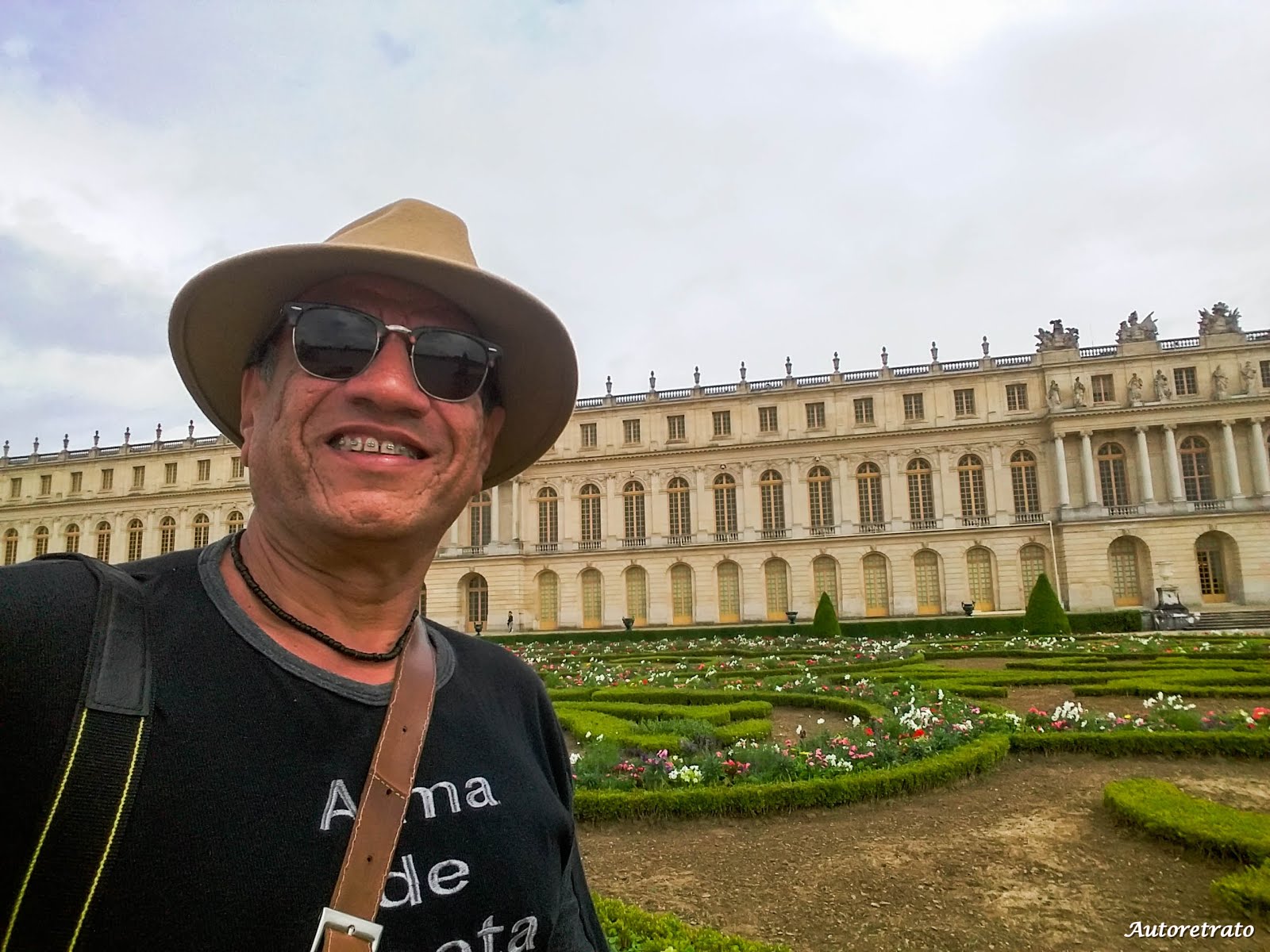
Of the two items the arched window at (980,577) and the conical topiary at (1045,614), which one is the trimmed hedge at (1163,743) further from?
the arched window at (980,577)

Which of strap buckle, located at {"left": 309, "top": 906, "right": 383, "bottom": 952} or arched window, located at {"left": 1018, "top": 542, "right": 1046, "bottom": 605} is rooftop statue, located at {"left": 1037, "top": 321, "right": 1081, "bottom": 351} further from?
strap buckle, located at {"left": 309, "top": 906, "right": 383, "bottom": 952}

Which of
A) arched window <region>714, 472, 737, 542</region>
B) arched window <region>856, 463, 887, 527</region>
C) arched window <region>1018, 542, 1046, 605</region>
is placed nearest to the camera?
arched window <region>1018, 542, 1046, 605</region>

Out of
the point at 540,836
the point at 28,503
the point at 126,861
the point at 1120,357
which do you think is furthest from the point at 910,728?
the point at 28,503

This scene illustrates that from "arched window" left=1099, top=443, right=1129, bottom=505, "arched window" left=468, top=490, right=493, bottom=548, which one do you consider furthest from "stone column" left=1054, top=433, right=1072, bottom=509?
"arched window" left=468, top=490, right=493, bottom=548

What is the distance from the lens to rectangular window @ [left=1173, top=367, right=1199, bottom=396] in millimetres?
34719

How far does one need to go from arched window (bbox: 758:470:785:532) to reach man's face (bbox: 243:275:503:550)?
124 ft

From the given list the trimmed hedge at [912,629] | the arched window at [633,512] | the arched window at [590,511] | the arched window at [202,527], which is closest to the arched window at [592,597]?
the arched window at [590,511]

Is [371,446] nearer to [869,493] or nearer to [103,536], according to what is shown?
[869,493]

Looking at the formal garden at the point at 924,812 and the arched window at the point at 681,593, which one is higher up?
the arched window at the point at 681,593

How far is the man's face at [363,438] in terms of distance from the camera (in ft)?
5.00

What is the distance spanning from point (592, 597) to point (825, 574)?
37.5 ft

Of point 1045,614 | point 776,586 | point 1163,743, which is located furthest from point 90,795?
point 776,586

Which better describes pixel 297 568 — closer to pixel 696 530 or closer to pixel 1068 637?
pixel 1068 637

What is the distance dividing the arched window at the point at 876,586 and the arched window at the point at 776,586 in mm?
3599
